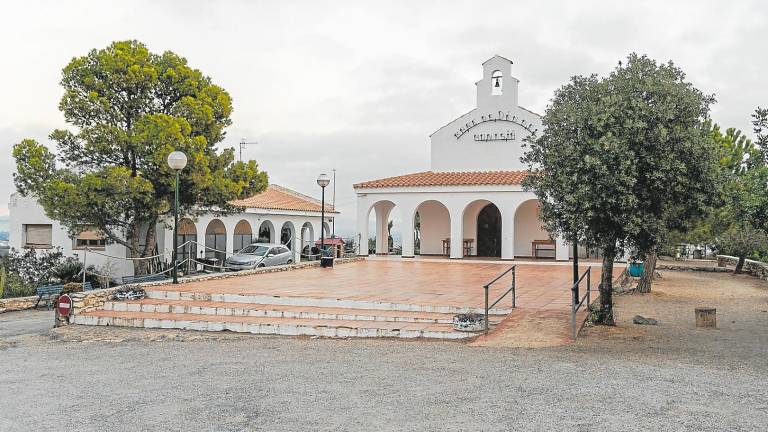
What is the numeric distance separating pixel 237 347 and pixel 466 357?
365cm

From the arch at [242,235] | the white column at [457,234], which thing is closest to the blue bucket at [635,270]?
the white column at [457,234]

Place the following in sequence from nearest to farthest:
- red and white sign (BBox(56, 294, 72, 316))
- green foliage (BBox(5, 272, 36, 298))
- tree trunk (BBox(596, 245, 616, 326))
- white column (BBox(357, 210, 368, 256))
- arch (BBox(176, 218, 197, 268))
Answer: tree trunk (BBox(596, 245, 616, 326))
red and white sign (BBox(56, 294, 72, 316))
green foliage (BBox(5, 272, 36, 298))
arch (BBox(176, 218, 197, 268))
white column (BBox(357, 210, 368, 256))

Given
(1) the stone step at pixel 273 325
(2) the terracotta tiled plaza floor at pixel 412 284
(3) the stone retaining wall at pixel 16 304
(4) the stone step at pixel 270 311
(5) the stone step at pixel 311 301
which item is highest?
(2) the terracotta tiled plaza floor at pixel 412 284

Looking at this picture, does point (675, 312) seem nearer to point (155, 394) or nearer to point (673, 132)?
point (673, 132)

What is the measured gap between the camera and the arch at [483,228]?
27.0 m

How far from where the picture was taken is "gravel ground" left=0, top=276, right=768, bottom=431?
18.4 feet

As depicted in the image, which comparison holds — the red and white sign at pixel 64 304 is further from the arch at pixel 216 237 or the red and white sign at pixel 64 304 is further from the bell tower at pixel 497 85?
the bell tower at pixel 497 85

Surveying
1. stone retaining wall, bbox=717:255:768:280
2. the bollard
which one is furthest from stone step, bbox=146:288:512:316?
stone retaining wall, bbox=717:255:768:280

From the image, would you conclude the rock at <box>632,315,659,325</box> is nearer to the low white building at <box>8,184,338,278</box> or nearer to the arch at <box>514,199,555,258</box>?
the low white building at <box>8,184,338,278</box>

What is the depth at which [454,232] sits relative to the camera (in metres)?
25.2

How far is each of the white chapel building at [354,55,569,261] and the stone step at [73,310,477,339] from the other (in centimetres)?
1454

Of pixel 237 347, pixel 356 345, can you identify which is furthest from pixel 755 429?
pixel 237 347

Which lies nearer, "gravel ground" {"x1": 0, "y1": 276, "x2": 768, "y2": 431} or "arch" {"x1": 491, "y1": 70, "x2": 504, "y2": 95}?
"gravel ground" {"x1": 0, "y1": 276, "x2": 768, "y2": 431}

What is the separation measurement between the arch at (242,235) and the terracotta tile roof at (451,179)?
20.2 feet
